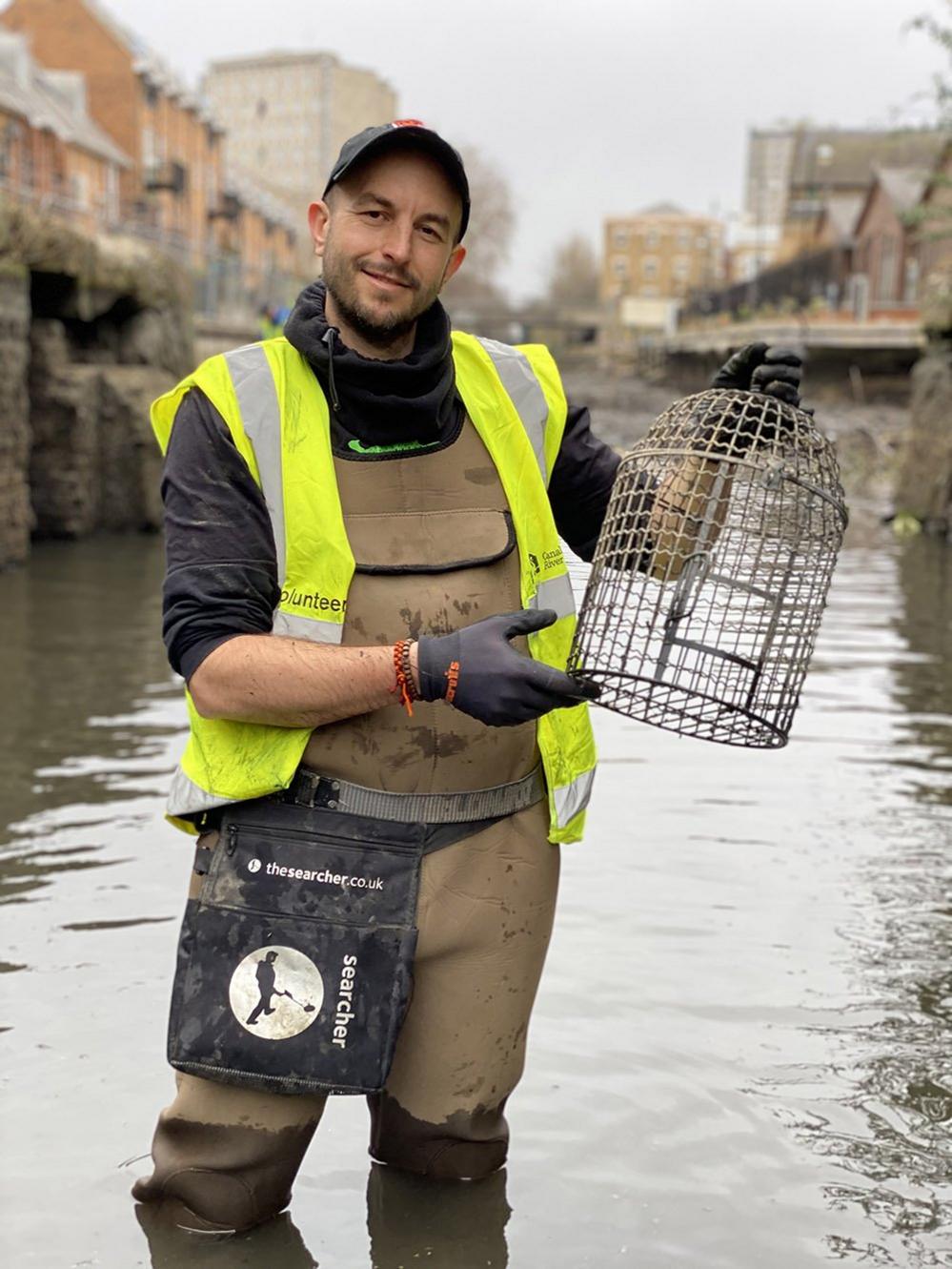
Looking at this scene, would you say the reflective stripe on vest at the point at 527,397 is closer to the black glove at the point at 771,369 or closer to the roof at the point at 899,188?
the black glove at the point at 771,369

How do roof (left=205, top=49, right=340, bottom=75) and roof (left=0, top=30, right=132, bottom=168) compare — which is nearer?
roof (left=0, top=30, right=132, bottom=168)

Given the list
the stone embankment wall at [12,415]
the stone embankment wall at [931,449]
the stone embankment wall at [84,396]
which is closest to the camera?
the stone embankment wall at [12,415]

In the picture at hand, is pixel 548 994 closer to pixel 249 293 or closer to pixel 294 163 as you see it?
pixel 249 293

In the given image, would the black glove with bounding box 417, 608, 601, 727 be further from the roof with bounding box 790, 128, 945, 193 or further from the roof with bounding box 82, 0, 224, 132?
the roof with bounding box 790, 128, 945, 193

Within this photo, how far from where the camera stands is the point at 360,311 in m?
2.97

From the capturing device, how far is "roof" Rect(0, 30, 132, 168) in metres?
40.8

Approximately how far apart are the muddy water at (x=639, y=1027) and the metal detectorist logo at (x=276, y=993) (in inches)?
21.7

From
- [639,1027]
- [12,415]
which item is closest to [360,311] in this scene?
[639,1027]

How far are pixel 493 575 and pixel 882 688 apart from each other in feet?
20.4

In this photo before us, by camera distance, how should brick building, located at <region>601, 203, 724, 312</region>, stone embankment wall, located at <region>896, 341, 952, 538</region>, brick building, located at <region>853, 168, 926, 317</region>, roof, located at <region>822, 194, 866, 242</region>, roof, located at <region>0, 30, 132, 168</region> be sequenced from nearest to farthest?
stone embankment wall, located at <region>896, 341, 952, 538</region>, roof, located at <region>0, 30, 132, 168</region>, brick building, located at <region>853, 168, 926, 317</region>, roof, located at <region>822, 194, 866, 242</region>, brick building, located at <region>601, 203, 724, 312</region>

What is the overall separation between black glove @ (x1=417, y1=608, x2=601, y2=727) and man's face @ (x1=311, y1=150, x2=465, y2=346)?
62 cm

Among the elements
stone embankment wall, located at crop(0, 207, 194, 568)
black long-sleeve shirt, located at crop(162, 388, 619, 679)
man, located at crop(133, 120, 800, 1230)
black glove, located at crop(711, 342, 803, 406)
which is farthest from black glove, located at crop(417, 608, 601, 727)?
stone embankment wall, located at crop(0, 207, 194, 568)

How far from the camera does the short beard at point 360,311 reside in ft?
9.77

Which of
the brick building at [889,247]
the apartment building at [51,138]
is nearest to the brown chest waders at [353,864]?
the apartment building at [51,138]
